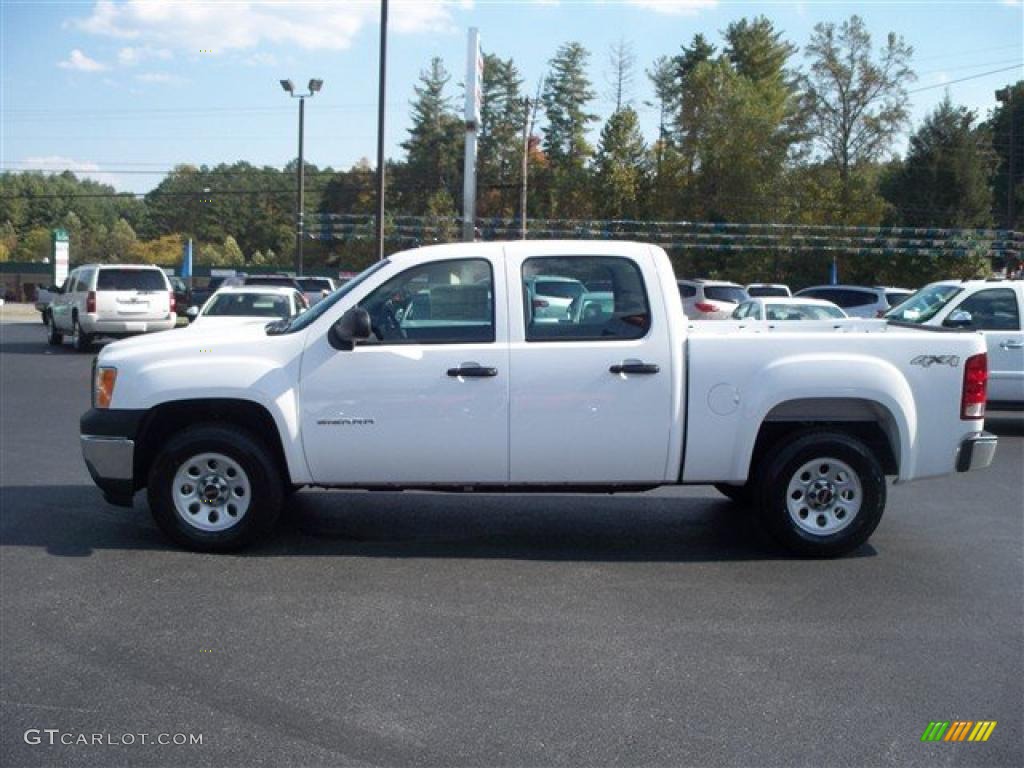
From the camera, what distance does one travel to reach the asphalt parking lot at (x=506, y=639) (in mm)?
4371

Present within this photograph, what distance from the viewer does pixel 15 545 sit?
733 centimetres

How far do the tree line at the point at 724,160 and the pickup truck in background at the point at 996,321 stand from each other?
35.9m

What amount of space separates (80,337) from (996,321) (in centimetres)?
1898

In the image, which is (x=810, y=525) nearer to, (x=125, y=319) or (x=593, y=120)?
(x=125, y=319)

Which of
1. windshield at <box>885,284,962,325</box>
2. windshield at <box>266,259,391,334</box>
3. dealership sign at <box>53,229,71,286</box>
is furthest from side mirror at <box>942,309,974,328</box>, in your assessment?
dealership sign at <box>53,229,71,286</box>

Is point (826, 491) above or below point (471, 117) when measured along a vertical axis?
below

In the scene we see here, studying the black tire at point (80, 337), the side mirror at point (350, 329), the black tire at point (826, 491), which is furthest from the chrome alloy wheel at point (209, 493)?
the black tire at point (80, 337)

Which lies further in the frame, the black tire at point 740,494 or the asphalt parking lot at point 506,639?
the black tire at point 740,494

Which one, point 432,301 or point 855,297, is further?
point 855,297

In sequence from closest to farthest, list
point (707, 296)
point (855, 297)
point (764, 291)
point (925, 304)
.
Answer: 1. point (925, 304)
2. point (855, 297)
3. point (707, 296)
4. point (764, 291)

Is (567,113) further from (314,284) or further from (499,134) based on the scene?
(314,284)

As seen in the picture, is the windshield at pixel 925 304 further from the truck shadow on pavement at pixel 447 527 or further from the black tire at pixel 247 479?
the black tire at pixel 247 479

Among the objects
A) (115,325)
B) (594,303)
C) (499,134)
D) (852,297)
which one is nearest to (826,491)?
(594,303)

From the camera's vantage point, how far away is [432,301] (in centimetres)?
715
